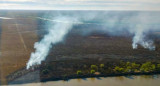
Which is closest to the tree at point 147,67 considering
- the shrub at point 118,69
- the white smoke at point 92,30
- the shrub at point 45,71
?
the shrub at point 118,69

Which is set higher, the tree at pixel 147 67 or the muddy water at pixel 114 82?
the tree at pixel 147 67

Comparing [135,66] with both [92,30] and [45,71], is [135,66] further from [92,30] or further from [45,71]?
[92,30]

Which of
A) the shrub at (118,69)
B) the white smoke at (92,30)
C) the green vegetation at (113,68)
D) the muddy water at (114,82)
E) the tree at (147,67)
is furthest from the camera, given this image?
the white smoke at (92,30)

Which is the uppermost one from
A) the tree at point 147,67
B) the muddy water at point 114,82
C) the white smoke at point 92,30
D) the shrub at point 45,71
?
the white smoke at point 92,30

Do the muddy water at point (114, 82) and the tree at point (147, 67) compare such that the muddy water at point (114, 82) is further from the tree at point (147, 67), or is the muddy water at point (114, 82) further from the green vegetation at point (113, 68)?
the tree at point (147, 67)

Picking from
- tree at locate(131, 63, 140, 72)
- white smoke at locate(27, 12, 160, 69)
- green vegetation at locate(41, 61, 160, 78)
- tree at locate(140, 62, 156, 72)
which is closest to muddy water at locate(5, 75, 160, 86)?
green vegetation at locate(41, 61, 160, 78)

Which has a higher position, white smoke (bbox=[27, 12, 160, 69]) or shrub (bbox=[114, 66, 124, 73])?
white smoke (bbox=[27, 12, 160, 69])

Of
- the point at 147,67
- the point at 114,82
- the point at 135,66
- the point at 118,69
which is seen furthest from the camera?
the point at 135,66

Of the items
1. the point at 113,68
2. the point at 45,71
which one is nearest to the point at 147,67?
the point at 113,68

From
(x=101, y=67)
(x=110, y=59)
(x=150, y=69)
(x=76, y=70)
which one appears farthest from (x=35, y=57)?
(x=150, y=69)

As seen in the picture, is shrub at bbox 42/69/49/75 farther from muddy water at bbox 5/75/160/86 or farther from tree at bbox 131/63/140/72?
tree at bbox 131/63/140/72

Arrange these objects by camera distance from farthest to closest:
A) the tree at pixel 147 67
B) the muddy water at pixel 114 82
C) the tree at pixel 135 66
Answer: the tree at pixel 135 66 → the tree at pixel 147 67 → the muddy water at pixel 114 82
